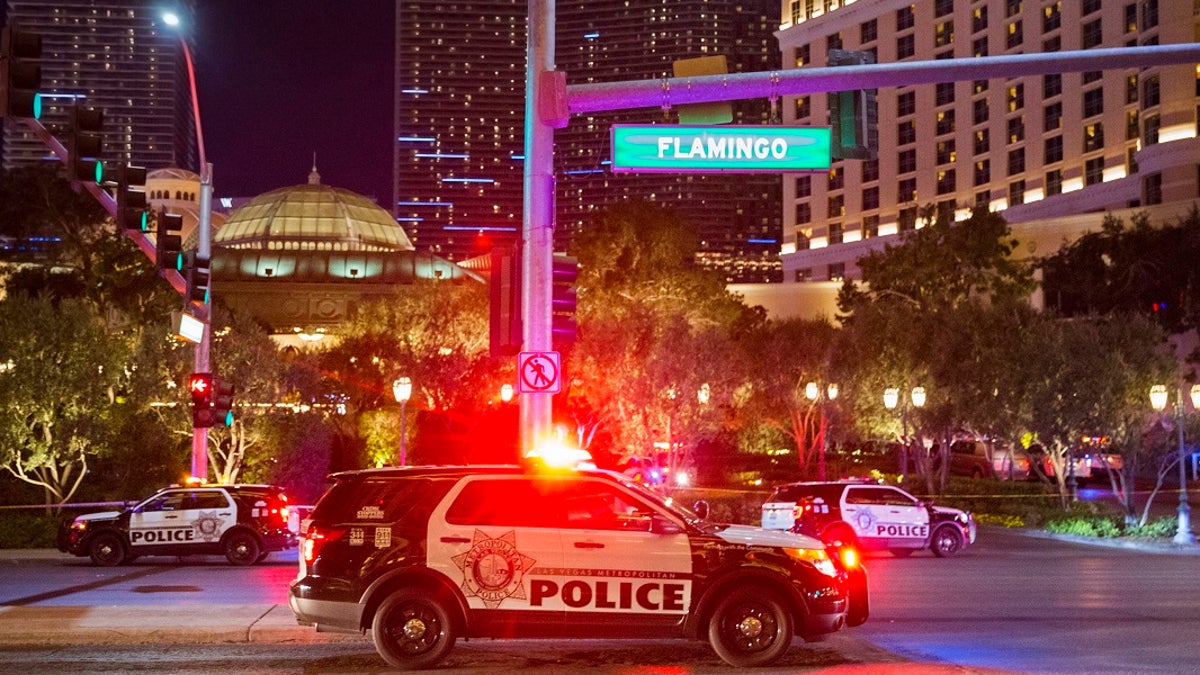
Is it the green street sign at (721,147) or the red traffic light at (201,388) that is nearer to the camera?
the green street sign at (721,147)

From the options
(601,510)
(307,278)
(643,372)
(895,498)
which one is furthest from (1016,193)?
(601,510)

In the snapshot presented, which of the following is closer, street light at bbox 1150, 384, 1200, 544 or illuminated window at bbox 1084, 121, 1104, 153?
street light at bbox 1150, 384, 1200, 544

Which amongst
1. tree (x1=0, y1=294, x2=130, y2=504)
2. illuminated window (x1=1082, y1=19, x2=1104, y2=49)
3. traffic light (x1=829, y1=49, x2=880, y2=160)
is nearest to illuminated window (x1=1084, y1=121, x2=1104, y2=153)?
illuminated window (x1=1082, y1=19, x2=1104, y2=49)

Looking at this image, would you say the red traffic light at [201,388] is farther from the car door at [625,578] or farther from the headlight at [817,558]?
the headlight at [817,558]

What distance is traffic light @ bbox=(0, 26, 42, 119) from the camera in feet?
46.9

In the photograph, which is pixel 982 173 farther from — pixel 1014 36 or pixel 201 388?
pixel 201 388

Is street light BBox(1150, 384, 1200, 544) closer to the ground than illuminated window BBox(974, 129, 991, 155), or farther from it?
closer to the ground

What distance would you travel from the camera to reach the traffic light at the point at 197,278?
23422 millimetres

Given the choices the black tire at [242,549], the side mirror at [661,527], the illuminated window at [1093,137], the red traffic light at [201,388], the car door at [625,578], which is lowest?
the black tire at [242,549]

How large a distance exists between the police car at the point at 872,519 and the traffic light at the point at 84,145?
14853 millimetres

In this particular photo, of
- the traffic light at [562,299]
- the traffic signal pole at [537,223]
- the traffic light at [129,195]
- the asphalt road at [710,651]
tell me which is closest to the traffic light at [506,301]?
the traffic signal pole at [537,223]

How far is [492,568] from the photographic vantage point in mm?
11508

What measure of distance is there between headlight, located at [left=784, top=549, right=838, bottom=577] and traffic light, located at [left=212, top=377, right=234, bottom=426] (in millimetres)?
17060

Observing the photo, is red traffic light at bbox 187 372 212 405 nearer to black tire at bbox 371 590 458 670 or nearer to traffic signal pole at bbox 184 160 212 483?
traffic signal pole at bbox 184 160 212 483
